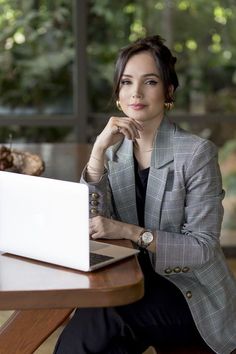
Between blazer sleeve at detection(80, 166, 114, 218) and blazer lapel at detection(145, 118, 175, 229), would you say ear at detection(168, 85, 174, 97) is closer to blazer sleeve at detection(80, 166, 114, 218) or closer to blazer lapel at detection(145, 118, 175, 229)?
blazer lapel at detection(145, 118, 175, 229)

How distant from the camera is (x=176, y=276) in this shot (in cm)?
204

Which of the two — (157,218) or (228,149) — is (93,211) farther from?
(228,149)

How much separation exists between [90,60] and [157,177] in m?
2.42

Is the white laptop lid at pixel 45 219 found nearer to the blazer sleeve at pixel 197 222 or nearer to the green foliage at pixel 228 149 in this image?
the blazer sleeve at pixel 197 222

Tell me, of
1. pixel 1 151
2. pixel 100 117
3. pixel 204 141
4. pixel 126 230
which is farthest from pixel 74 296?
pixel 100 117

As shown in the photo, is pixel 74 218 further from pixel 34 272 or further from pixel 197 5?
pixel 197 5

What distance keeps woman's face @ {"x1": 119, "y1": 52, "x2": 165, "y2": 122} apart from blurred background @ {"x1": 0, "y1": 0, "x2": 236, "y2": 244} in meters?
2.26

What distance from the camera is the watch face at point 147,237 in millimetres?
1949

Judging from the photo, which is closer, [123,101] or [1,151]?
[123,101]

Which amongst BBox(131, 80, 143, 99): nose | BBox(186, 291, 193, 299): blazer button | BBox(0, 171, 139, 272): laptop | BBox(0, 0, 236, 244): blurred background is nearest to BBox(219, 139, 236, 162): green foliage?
BBox(0, 0, 236, 244): blurred background

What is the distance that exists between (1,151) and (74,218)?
1350 millimetres

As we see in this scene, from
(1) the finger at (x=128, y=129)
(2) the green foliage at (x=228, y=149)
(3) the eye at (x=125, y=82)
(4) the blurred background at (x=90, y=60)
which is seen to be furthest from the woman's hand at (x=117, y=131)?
(2) the green foliage at (x=228, y=149)

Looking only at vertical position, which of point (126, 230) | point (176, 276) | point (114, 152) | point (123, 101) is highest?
point (123, 101)

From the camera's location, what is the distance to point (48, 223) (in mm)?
1636
